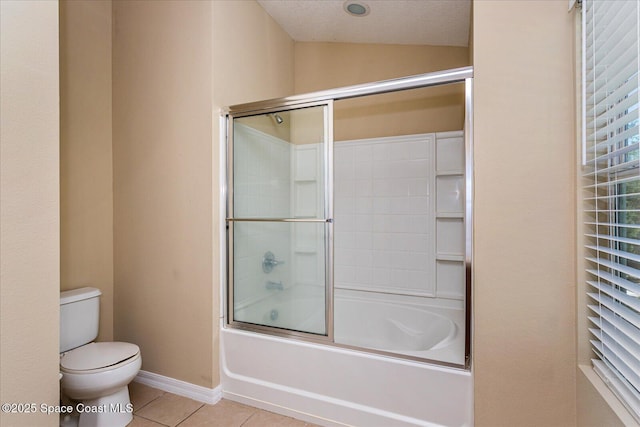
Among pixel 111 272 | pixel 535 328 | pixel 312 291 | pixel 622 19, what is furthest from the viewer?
pixel 111 272

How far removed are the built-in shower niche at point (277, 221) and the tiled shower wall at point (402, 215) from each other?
0.81 metres

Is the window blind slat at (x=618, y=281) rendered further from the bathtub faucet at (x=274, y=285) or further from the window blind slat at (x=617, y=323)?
the bathtub faucet at (x=274, y=285)

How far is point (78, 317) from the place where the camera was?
208cm

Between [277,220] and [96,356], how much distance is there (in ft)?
4.12

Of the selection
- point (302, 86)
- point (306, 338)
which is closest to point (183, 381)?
point (306, 338)

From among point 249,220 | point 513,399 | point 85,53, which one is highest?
point 85,53

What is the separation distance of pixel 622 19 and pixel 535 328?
1.17 m

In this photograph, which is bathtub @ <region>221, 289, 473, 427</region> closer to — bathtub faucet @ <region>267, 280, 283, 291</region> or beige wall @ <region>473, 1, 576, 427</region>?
bathtub faucet @ <region>267, 280, 283, 291</region>

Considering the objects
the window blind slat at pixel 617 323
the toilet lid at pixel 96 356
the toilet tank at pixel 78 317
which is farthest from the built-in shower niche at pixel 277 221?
the window blind slat at pixel 617 323

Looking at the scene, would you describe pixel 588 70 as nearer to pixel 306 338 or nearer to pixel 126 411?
pixel 306 338

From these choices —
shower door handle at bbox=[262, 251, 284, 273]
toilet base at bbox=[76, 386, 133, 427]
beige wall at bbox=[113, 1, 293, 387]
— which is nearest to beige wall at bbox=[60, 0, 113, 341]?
beige wall at bbox=[113, 1, 293, 387]

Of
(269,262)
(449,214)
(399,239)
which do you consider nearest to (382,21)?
(449,214)

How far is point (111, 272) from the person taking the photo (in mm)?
2455

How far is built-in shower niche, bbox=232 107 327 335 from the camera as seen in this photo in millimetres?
2057
